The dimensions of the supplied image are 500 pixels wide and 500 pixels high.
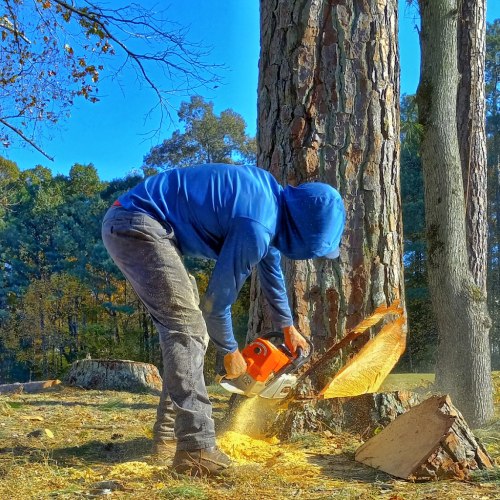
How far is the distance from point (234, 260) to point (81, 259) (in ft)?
94.2

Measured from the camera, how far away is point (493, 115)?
28891 millimetres

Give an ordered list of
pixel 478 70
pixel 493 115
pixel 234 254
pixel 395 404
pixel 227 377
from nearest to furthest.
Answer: pixel 234 254, pixel 227 377, pixel 395 404, pixel 478 70, pixel 493 115

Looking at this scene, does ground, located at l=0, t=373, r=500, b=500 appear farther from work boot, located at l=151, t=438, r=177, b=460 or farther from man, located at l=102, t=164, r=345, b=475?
man, located at l=102, t=164, r=345, b=475

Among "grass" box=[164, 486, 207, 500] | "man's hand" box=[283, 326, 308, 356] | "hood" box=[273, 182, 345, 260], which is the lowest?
"grass" box=[164, 486, 207, 500]

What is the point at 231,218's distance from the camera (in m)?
2.67

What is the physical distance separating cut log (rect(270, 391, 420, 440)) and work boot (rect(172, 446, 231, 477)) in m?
0.97

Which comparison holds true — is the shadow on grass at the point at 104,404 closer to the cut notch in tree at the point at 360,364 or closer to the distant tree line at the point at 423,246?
the cut notch in tree at the point at 360,364

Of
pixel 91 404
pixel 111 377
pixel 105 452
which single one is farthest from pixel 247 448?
pixel 111 377

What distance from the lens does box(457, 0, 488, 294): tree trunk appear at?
7496mm

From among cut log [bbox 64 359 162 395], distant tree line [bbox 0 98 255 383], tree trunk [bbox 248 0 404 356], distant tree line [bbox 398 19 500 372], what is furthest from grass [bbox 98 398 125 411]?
distant tree line [bbox 0 98 255 383]

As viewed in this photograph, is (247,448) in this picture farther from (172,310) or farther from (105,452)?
(172,310)

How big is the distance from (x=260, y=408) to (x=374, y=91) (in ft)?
8.60

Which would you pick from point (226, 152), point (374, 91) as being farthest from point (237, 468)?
point (226, 152)

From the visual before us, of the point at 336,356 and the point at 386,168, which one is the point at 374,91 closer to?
the point at 386,168
